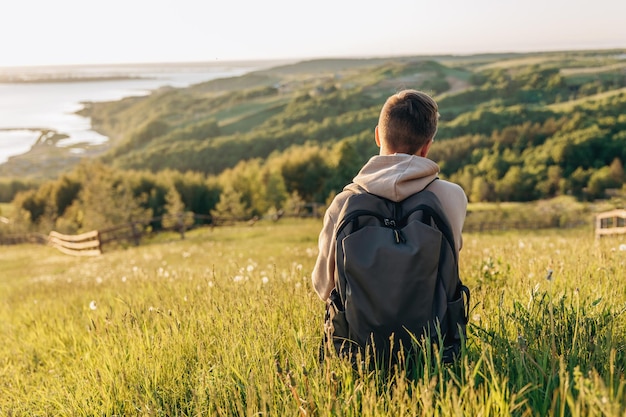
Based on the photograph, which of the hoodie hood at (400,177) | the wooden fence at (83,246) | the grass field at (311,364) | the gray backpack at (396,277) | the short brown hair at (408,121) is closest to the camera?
the grass field at (311,364)

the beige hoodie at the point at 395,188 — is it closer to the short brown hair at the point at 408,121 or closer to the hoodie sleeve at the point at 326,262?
the hoodie sleeve at the point at 326,262

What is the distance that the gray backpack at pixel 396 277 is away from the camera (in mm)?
2453

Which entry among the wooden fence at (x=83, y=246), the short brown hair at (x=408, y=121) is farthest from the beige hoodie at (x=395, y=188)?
the wooden fence at (x=83, y=246)

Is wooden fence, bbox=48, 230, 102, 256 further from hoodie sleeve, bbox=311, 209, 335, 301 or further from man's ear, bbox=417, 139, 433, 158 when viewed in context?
man's ear, bbox=417, 139, 433, 158

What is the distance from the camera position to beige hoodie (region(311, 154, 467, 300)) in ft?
8.63

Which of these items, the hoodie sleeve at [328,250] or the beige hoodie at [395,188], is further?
the hoodie sleeve at [328,250]

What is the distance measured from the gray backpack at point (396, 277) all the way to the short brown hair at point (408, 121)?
1.10ft

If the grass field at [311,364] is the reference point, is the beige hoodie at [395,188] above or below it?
above

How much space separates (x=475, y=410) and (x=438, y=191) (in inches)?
47.5

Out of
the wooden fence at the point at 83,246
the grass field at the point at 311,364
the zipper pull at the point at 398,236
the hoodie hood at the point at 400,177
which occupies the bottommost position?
the wooden fence at the point at 83,246

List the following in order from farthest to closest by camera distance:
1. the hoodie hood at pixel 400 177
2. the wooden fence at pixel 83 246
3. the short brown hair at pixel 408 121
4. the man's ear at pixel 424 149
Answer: the wooden fence at pixel 83 246 < the man's ear at pixel 424 149 < the short brown hair at pixel 408 121 < the hoodie hood at pixel 400 177

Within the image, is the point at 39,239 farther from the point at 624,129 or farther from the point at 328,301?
the point at 624,129

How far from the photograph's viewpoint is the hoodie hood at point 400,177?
2.61 meters

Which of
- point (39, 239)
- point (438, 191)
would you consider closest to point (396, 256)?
point (438, 191)
